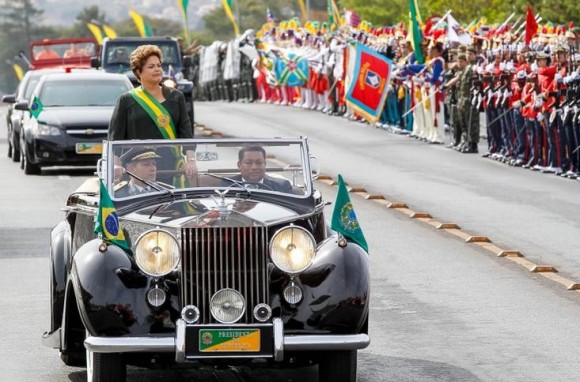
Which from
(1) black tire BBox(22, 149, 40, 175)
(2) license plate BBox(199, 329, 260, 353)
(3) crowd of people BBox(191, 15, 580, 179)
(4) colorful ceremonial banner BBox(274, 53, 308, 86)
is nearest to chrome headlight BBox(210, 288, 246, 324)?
(2) license plate BBox(199, 329, 260, 353)

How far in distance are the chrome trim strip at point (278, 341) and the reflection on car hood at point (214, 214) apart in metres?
0.57

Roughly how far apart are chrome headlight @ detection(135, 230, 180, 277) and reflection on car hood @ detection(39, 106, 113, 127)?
16.1 metres

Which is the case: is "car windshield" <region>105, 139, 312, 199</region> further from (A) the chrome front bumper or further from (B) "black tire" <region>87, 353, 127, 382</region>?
(A) the chrome front bumper

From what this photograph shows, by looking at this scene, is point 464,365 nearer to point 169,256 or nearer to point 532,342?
point 532,342

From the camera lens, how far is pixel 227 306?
8.98 m

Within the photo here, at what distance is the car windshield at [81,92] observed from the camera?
86.9 ft

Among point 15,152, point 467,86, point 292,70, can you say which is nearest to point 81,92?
point 15,152

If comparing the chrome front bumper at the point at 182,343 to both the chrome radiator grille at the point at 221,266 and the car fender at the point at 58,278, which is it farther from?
the car fender at the point at 58,278

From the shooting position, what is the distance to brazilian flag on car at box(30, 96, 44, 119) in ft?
85.9

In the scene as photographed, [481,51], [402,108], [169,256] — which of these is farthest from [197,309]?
[402,108]

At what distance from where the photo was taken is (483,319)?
480 inches

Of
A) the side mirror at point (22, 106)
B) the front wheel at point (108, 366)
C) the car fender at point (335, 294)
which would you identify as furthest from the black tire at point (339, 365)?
the side mirror at point (22, 106)

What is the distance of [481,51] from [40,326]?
68.7 ft

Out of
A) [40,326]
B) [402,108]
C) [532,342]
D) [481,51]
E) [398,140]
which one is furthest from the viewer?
[402,108]
